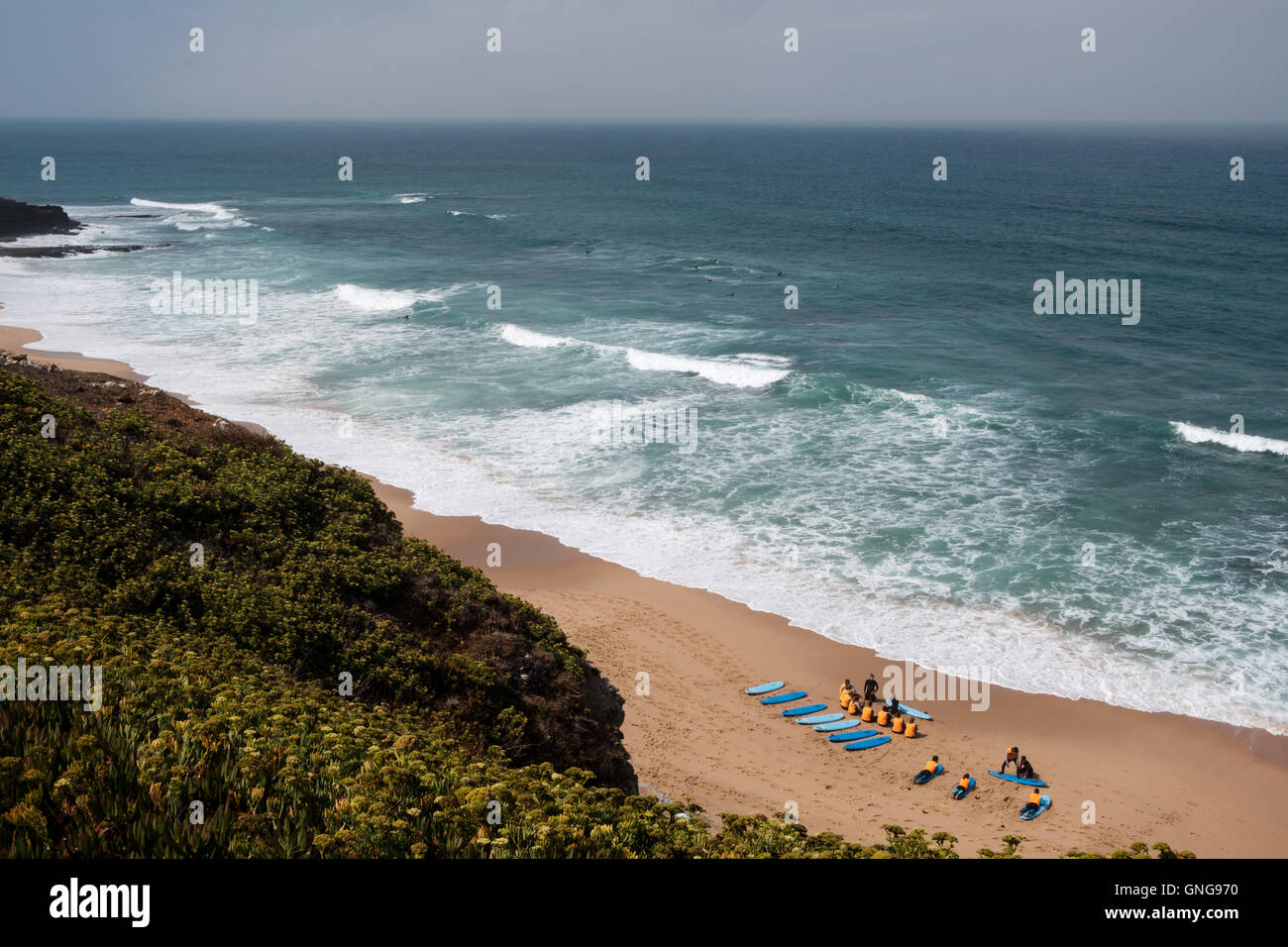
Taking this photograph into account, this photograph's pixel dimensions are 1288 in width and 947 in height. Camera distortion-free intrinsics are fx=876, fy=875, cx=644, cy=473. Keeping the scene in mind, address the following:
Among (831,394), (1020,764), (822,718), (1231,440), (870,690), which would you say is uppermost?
(831,394)

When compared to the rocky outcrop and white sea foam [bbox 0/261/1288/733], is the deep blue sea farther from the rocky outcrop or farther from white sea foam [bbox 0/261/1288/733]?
the rocky outcrop

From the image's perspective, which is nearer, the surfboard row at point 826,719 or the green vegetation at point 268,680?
the green vegetation at point 268,680

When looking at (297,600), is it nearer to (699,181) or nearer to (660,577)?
(660,577)

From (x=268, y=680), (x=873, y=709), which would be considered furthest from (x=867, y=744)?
(x=268, y=680)

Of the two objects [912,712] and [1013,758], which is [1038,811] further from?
[912,712]

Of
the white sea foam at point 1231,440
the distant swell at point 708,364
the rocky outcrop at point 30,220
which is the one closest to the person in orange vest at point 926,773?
the white sea foam at point 1231,440

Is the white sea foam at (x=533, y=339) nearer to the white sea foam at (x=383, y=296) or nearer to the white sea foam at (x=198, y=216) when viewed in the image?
the white sea foam at (x=383, y=296)

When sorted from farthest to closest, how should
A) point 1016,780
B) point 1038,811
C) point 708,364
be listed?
point 708,364, point 1016,780, point 1038,811
